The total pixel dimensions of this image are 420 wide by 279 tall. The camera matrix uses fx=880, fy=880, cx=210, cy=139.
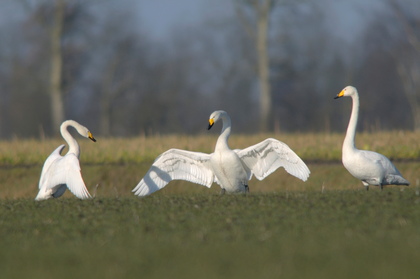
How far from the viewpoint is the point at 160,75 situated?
72.1m

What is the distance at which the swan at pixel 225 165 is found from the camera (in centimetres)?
1314

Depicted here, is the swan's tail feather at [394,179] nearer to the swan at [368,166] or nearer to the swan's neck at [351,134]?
the swan at [368,166]

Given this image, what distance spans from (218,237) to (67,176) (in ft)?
15.7

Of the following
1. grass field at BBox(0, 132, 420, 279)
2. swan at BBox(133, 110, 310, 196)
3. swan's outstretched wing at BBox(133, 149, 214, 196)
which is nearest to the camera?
grass field at BBox(0, 132, 420, 279)

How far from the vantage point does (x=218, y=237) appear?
316 inches

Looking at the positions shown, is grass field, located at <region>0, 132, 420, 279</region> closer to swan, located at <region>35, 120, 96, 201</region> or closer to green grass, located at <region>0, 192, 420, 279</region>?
green grass, located at <region>0, 192, 420, 279</region>

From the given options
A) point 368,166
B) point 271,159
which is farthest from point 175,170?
point 368,166

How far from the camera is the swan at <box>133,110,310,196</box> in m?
13.1

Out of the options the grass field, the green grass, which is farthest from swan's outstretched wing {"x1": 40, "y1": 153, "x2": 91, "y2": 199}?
the green grass

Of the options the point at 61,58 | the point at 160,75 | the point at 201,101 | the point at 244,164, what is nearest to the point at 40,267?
the point at 244,164

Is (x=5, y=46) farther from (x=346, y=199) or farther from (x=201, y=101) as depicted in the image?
(x=346, y=199)

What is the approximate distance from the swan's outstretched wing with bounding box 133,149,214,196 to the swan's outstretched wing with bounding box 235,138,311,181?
2.18ft

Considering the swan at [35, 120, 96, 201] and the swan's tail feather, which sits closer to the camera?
the swan at [35, 120, 96, 201]

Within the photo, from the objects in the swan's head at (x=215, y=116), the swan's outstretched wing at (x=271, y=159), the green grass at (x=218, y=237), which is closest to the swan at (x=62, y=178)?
the green grass at (x=218, y=237)
